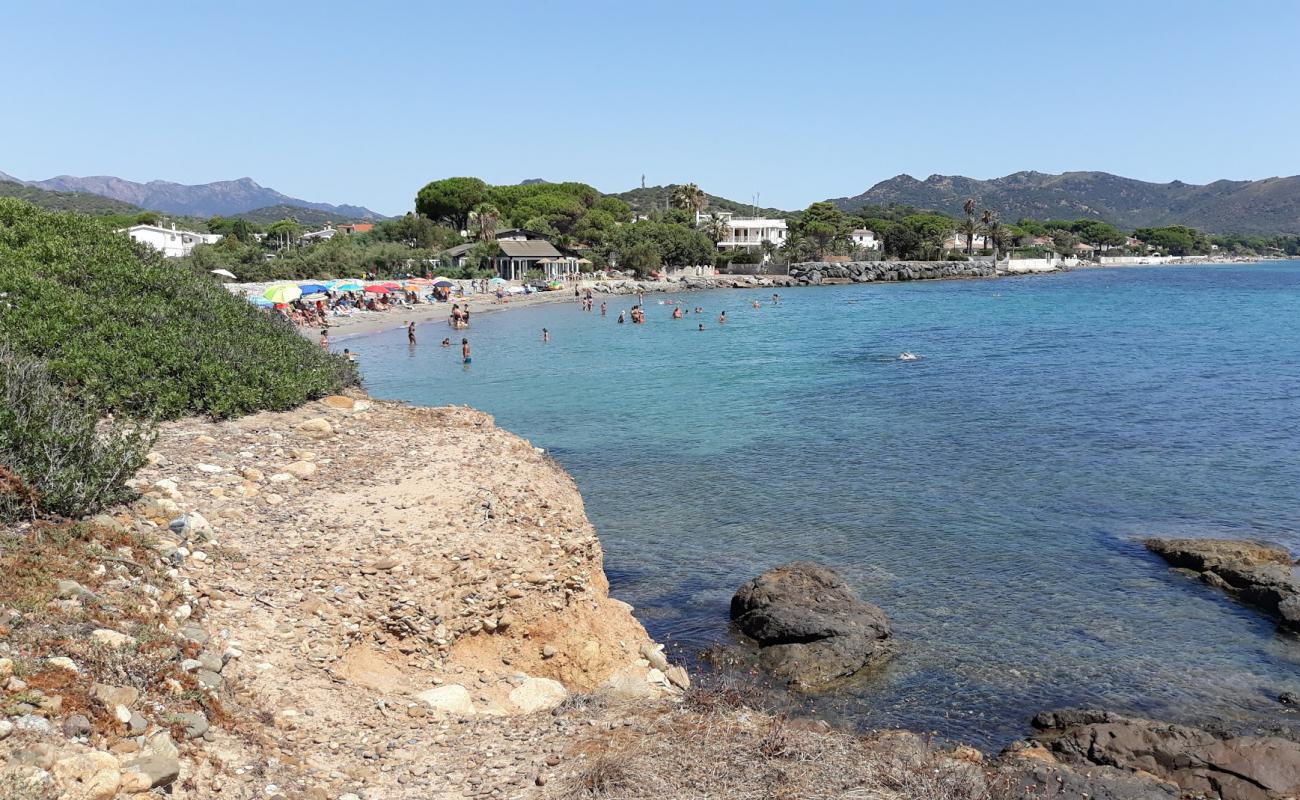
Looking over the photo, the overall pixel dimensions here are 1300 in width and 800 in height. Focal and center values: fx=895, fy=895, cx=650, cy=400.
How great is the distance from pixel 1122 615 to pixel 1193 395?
22.4m

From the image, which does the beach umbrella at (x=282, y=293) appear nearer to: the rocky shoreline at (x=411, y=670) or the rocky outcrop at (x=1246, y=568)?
the rocky shoreline at (x=411, y=670)

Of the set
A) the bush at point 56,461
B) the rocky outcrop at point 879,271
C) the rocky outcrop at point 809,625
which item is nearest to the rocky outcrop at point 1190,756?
the rocky outcrop at point 809,625

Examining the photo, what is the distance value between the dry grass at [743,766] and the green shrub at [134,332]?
892 cm

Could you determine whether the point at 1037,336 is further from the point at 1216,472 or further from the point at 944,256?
the point at 944,256

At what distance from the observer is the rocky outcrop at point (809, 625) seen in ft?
37.0

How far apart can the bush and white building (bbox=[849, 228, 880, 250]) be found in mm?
145011

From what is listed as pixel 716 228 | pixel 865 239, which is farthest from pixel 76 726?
→ pixel 865 239

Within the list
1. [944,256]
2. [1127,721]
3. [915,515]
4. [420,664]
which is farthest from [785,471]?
[944,256]

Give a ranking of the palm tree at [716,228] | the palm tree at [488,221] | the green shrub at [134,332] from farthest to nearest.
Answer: the palm tree at [716,228]
the palm tree at [488,221]
the green shrub at [134,332]

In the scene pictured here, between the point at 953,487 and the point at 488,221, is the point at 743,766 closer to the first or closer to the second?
the point at 953,487

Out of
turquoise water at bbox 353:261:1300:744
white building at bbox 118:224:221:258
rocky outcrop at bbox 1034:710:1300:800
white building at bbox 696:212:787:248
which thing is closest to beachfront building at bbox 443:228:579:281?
white building at bbox 118:224:221:258

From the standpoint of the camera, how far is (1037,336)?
53.6 meters

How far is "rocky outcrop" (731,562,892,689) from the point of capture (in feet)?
37.0

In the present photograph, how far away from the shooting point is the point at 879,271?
12138 centimetres
